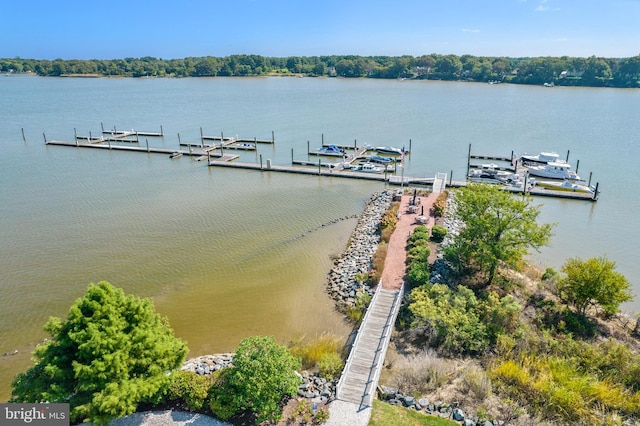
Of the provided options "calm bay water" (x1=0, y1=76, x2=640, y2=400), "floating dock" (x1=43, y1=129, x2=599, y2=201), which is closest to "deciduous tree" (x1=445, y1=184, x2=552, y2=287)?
"calm bay water" (x1=0, y1=76, x2=640, y2=400)

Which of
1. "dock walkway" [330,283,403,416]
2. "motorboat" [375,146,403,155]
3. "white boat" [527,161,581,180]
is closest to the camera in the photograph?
"dock walkway" [330,283,403,416]

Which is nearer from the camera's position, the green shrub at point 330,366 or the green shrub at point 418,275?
the green shrub at point 330,366

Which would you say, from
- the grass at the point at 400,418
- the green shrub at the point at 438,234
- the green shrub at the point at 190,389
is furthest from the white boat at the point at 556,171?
the green shrub at the point at 190,389

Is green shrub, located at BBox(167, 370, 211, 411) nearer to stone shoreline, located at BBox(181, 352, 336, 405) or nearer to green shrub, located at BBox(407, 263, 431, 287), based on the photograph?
stone shoreline, located at BBox(181, 352, 336, 405)

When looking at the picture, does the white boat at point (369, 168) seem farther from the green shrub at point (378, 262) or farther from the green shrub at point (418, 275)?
the green shrub at point (418, 275)

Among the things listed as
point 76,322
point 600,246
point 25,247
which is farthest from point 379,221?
point 25,247

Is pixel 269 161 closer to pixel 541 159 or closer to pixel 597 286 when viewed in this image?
pixel 541 159
